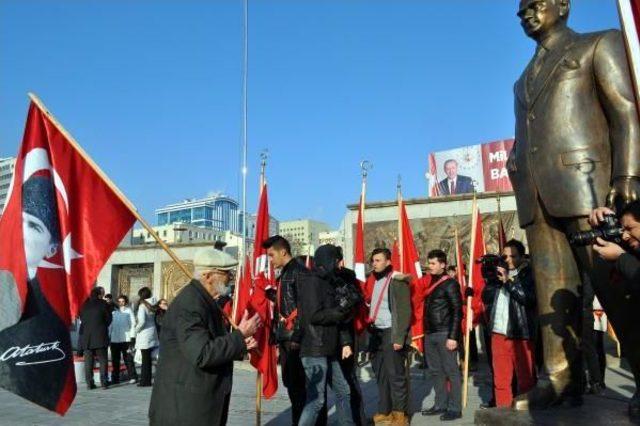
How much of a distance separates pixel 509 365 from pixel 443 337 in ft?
2.88

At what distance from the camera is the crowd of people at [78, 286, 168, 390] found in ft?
35.2

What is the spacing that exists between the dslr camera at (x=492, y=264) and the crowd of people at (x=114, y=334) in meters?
6.23

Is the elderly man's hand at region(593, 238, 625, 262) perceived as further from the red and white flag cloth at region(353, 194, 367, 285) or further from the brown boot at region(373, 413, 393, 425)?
the red and white flag cloth at region(353, 194, 367, 285)

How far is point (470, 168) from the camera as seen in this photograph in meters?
29.2

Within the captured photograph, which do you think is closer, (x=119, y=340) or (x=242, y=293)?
(x=242, y=293)

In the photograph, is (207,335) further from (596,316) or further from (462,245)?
(462,245)

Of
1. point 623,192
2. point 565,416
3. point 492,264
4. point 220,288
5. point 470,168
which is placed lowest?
point 565,416

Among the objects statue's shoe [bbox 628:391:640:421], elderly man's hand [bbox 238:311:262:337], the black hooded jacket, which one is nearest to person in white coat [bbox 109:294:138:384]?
the black hooded jacket

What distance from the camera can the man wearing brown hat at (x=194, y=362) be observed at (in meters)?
3.29

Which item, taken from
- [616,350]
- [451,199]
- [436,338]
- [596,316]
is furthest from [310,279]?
[451,199]

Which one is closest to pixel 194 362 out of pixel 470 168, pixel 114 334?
pixel 114 334

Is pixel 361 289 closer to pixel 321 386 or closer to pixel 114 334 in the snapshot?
pixel 321 386

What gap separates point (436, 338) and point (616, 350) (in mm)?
8452

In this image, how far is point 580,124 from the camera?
371 cm
